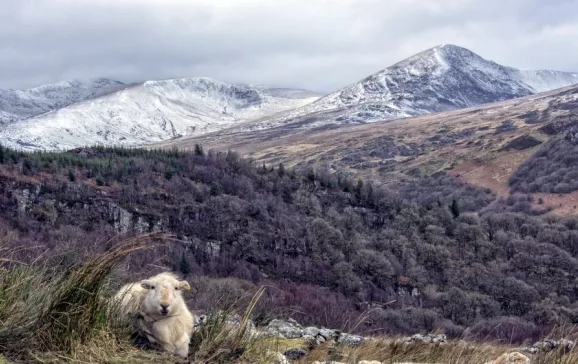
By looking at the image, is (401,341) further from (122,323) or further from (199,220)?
(199,220)

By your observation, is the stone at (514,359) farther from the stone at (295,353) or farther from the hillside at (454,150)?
the hillside at (454,150)

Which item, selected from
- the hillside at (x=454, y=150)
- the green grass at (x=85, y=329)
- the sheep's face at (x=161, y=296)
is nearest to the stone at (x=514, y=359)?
the green grass at (x=85, y=329)

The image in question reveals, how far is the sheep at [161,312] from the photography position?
19.0ft

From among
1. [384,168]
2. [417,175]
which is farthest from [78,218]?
[384,168]

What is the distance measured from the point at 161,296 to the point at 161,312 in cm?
15

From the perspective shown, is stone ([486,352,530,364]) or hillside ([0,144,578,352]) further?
hillside ([0,144,578,352])

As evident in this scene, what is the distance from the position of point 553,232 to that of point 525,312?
1566 cm

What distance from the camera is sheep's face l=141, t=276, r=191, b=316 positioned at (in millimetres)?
5852

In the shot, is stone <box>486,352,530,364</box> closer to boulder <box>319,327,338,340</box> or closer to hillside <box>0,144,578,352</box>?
boulder <box>319,327,338,340</box>

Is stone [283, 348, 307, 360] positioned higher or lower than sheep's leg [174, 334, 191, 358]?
lower

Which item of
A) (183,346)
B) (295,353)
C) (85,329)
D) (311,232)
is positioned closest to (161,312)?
(183,346)

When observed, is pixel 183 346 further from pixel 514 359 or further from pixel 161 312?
pixel 514 359

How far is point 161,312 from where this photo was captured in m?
5.87

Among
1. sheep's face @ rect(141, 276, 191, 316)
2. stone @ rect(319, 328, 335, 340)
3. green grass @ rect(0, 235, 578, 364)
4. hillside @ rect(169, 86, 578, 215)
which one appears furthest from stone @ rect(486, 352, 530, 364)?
hillside @ rect(169, 86, 578, 215)
